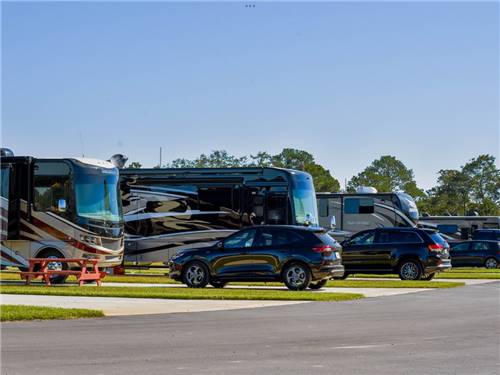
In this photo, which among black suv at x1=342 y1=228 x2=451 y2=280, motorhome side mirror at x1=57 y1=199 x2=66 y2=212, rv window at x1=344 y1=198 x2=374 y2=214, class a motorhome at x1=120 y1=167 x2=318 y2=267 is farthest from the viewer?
rv window at x1=344 y1=198 x2=374 y2=214

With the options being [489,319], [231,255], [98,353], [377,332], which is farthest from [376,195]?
[98,353]

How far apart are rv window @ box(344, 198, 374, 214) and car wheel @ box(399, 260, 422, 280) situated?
11.1m

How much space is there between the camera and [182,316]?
17.2 meters

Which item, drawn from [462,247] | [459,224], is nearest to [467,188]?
[459,224]

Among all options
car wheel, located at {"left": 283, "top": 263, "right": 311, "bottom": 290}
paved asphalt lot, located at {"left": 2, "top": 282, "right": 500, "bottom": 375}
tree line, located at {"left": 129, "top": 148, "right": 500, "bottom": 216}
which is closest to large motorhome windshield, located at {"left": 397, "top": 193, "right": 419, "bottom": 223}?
car wheel, located at {"left": 283, "top": 263, "right": 311, "bottom": 290}

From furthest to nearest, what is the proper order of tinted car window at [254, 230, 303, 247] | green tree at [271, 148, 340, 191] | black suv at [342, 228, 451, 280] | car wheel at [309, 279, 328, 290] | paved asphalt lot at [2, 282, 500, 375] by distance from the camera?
green tree at [271, 148, 340, 191], black suv at [342, 228, 451, 280], car wheel at [309, 279, 328, 290], tinted car window at [254, 230, 303, 247], paved asphalt lot at [2, 282, 500, 375]

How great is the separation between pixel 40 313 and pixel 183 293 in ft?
19.7

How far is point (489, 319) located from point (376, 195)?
82.8 feet

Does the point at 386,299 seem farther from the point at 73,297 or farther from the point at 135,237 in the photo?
the point at 135,237

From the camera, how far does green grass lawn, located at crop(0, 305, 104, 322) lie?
53.1 feet

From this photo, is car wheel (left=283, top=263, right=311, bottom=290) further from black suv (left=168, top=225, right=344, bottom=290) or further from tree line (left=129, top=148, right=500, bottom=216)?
tree line (left=129, top=148, right=500, bottom=216)

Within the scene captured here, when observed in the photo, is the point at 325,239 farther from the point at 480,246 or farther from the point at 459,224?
the point at 459,224

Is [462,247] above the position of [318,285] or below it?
above

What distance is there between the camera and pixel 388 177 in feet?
396
